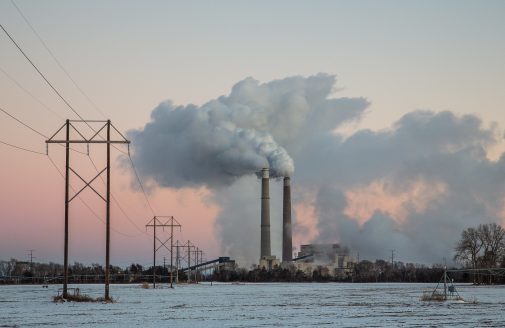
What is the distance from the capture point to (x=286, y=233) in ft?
512

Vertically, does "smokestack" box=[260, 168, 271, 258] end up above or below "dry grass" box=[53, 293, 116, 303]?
above

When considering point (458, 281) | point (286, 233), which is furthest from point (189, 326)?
point (458, 281)

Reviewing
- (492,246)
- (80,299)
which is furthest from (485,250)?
(80,299)

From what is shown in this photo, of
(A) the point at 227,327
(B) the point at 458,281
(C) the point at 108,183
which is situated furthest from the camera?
(B) the point at 458,281

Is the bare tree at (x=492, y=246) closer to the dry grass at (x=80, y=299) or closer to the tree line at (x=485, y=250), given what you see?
the tree line at (x=485, y=250)

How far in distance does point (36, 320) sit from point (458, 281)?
14757 centimetres

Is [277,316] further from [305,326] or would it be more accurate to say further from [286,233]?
[286,233]

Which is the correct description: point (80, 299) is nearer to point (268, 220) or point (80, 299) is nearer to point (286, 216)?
point (268, 220)

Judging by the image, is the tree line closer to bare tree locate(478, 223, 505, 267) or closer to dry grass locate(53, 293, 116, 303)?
bare tree locate(478, 223, 505, 267)

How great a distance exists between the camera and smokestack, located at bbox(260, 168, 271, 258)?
136m

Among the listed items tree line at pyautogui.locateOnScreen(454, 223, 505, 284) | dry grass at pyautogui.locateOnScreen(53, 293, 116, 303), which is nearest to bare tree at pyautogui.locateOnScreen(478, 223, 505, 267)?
tree line at pyautogui.locateOnScreen(454, 223, 505, 284)

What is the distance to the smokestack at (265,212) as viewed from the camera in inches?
5340

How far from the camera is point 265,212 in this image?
144250 millimetres

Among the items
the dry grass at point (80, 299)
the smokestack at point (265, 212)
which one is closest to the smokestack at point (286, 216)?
the smokestack at point (265, 212)
